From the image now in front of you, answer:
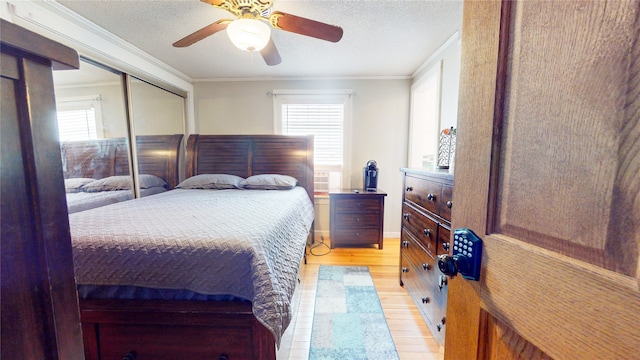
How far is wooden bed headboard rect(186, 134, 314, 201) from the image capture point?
10.3 feet

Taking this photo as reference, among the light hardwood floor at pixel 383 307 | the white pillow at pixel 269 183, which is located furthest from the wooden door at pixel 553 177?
the white pillow at pixel 269 183

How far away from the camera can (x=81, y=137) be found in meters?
2.11

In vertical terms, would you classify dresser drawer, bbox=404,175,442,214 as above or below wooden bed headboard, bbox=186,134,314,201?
below

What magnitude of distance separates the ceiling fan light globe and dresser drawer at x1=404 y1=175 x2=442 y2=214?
4.95 ft

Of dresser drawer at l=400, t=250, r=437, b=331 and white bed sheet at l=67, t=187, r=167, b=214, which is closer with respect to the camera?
dresser drawer at l=400, t=250, r=437, b=331

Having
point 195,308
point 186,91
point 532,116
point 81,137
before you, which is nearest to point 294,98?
point 186,91

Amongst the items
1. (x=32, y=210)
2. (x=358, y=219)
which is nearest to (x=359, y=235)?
(x=358, y=219)

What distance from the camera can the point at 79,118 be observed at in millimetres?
2092

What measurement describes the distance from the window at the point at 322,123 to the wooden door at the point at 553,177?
2.84 meters

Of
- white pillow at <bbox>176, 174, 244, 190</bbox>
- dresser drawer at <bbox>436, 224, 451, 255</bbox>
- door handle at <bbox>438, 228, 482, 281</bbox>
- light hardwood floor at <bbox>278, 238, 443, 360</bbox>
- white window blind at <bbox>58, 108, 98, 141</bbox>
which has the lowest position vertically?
light hardwood floor at <bbox>278, 238, 443, 360</bbox>

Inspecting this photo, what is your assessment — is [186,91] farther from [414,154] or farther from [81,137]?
[414,154]

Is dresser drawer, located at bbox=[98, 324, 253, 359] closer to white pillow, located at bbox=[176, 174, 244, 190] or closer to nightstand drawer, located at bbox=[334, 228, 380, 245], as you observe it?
white pillow, located at bbox=[176, 174, 244, 190]

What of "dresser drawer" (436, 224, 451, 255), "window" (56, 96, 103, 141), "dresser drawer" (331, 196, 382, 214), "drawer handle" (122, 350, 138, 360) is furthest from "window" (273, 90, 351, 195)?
"drawer handle" (122, 350, 138, 360)

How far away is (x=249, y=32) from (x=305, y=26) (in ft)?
1.27
